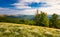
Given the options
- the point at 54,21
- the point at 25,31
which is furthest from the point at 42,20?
the point at 25,31

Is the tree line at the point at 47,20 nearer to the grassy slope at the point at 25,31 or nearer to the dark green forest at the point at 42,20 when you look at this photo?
the dark green forest at the point at 42,20

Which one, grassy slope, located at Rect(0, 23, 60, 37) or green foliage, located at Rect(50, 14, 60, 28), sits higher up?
green foliage, located at Rect(50, 14, 60, 28)

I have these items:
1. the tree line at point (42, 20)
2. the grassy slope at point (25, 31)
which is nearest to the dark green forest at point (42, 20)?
the tree line at point (42, 20)

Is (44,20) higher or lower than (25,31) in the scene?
higher

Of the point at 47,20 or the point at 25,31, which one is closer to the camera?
the point at 25,31

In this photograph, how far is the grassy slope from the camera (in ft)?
14.9

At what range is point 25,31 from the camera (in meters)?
4.63

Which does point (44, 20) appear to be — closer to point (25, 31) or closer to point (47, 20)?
point (47, 20)

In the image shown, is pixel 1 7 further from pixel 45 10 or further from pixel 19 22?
pixel 45 10

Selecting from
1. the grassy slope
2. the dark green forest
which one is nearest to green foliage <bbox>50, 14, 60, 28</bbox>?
the dark green forest

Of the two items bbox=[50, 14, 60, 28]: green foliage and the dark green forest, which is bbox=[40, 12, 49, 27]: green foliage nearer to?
the dark green forest

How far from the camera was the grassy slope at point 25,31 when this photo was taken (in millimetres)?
4543

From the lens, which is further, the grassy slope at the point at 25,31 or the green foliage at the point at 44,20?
the green foliage at the point at 44,20

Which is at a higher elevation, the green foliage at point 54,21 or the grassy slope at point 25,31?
the green foliage at point 54,21
